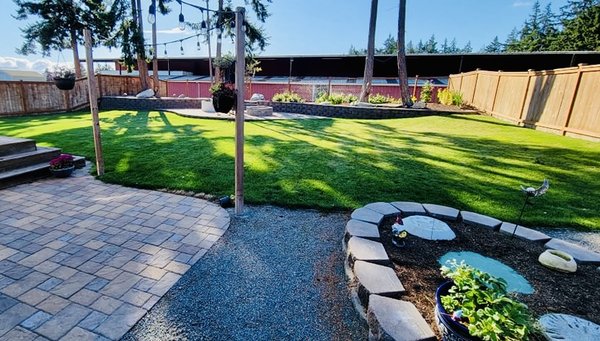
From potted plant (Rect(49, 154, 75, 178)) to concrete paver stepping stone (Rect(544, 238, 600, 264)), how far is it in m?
5.94

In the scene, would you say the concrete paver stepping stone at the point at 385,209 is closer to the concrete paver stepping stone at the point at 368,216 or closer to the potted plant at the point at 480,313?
the concrete paver stepping stone at the point at 368,216

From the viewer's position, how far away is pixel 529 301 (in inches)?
74.3

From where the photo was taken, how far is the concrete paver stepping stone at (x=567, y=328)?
1547 millimetres

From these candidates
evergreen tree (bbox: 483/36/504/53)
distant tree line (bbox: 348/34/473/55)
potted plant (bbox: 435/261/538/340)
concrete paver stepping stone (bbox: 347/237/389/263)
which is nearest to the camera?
potted plant (bbox: 435/261/538/340)

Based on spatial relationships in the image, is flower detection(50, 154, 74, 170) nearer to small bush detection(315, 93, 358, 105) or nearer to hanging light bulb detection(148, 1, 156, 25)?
hanging light bulb detection(148, 1, 156, 25)

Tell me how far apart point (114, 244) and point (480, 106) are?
42.1 ft

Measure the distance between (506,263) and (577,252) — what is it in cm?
70

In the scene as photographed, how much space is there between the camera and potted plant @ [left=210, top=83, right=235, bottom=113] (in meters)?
3.04

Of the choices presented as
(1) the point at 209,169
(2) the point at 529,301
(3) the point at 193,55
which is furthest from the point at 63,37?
(2) the point at 529,301

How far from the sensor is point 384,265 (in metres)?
2.14

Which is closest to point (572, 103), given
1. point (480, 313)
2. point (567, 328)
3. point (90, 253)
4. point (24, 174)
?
point (567, 328)

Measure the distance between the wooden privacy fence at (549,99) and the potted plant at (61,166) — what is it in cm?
1002

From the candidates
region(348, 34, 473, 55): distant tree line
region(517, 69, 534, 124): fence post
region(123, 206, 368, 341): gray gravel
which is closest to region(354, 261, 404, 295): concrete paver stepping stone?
region(123, 206, 368, 341): gray gravel

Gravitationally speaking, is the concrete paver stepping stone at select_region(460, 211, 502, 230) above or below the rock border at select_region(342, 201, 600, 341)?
above
